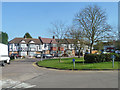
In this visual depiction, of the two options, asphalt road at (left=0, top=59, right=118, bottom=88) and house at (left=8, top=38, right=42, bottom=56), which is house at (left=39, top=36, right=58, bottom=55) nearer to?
house at (left=8, top=38, right=42, bottom=56)

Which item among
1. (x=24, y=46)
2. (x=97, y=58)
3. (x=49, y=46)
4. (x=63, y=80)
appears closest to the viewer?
(x=63, y=80)

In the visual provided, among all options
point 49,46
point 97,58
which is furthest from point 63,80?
point 49,46

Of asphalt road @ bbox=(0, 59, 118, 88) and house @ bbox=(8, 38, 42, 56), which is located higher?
house @ bbox=(8, 38, 42, 56)

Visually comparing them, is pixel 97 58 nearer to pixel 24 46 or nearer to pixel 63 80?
pixel 63 80

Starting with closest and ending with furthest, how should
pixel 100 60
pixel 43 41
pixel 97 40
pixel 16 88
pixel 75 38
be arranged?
pixel 16 88 → pixel 100 60 → pixel 97 40 → pixel 75 38 → pixel 43 41

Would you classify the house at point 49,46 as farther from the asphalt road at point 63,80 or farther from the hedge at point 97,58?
the asphalt road at point 63,80

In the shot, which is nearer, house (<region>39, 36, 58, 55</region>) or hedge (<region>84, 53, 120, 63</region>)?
hedge (<region>84, 53, 120, 63</region>)

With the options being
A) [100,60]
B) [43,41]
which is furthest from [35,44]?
[100,60]

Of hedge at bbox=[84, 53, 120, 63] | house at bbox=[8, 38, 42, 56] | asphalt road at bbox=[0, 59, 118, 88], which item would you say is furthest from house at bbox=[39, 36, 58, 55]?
asphalt road at bbox=[0, 59, 118, 88]

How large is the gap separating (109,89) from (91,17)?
917 inches

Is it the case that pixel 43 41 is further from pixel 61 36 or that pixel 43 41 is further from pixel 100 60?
pixel 100 60

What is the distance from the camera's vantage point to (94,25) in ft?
92.8

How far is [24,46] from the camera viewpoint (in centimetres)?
6284

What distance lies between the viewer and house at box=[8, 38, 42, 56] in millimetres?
61534
